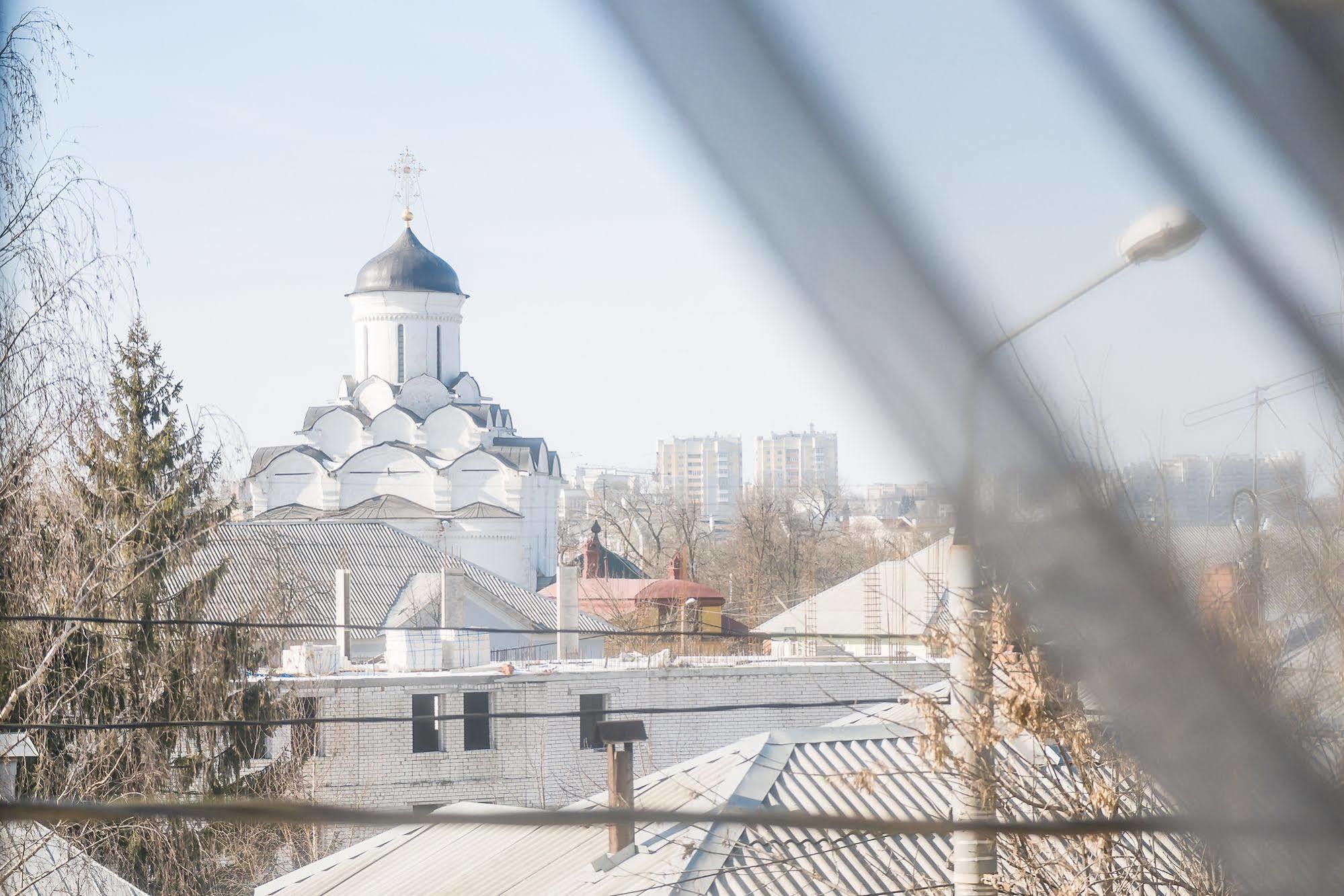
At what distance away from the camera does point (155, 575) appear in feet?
25.2

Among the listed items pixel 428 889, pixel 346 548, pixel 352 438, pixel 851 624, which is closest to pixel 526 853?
pixel 428 889

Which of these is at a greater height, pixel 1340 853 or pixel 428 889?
pixel 1340 853

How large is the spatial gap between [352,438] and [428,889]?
21538 millimetres

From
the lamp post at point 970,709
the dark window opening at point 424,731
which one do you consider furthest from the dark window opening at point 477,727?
the lamp post at point 970,709

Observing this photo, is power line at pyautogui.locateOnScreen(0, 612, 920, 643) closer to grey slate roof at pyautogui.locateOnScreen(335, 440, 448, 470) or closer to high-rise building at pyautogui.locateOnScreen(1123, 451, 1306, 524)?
high-rise building at pyautogui.locateOnScreen(1123, 451, 1306, 524)

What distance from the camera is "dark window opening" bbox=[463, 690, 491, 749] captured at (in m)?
14.7

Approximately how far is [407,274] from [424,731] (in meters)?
15.7

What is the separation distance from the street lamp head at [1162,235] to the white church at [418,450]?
1043 inches

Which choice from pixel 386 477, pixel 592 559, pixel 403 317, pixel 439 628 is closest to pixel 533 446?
pixel 592 559

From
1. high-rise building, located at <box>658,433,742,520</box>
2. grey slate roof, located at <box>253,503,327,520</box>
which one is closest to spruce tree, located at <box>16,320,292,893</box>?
grey slate roof, located at <box>253,503,327,520</box>

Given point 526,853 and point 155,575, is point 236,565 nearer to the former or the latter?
point 155,575

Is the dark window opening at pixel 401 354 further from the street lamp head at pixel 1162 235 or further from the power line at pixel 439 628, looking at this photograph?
the street lamp head at pixel 1162 235

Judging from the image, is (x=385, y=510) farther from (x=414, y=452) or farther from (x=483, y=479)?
(x=483, y=479)

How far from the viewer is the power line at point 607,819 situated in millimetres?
951
